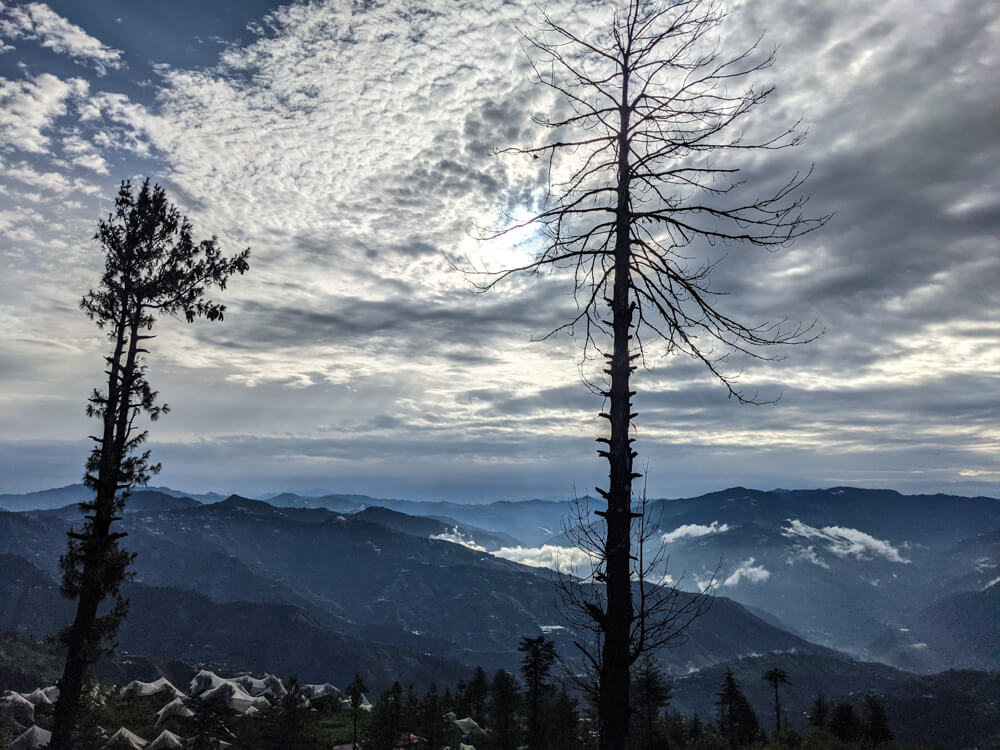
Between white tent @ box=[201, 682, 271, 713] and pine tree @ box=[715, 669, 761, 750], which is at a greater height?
pine tree @ box=[715, 669, 761, 750]

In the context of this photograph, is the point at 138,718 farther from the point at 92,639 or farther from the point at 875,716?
the point at 875,716

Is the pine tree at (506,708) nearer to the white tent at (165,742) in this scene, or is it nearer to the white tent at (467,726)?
the white tent at (467,726)

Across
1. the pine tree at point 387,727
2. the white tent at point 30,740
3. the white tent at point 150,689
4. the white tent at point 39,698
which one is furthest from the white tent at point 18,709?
the pine tree at point 387,727

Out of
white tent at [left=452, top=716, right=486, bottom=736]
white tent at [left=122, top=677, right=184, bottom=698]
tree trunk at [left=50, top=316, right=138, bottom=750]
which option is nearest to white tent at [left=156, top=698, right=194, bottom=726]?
white tent at [left=122, top=677, right=184, bottom=698]

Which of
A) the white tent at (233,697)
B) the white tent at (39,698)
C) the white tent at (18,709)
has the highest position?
the white tent at (18,709)

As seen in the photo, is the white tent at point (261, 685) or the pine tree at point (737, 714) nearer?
the pine tree at point (737, 714)

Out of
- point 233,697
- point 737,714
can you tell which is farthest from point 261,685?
point 737,714

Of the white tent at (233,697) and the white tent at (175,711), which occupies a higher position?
the white tent at (175,711)

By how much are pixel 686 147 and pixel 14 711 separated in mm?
117900

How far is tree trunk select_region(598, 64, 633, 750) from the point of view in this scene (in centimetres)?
707

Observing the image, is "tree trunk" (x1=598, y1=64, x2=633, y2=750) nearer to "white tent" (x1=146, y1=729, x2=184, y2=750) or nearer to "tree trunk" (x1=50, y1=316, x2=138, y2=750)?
"tree trunk" (x1=50, y1=316, x2=138, y2=750)

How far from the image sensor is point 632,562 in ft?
25.6

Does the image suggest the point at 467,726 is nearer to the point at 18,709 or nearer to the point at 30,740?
the point at 30,740

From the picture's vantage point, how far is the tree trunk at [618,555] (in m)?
7.07
